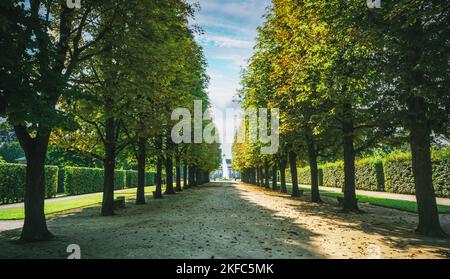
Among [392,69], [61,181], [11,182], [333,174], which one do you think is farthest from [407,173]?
[61,181]

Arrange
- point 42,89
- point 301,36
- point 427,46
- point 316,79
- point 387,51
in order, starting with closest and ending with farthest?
point 42,89 < point 427,46 < point 387,51 < point 316,79 < point 301,36

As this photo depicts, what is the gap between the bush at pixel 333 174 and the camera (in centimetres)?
4969

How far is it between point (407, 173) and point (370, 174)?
768cm

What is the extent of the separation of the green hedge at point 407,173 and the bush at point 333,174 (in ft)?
46.1

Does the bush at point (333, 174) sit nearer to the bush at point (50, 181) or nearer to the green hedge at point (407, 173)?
the green hedge at point (407, 173)

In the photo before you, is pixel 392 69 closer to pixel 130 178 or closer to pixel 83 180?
pixel 83 180

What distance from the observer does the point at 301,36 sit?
52.9 ft

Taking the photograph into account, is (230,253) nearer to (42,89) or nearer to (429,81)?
(42,89)

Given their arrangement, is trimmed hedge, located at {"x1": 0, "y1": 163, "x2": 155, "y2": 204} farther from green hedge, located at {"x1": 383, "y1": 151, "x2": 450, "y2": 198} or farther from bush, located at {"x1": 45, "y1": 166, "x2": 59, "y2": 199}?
green hedge, located at {"x1": 383, "y1": 151, "x2": 450, "y2": 198}

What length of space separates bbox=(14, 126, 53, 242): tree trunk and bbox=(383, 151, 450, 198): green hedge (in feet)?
90.0

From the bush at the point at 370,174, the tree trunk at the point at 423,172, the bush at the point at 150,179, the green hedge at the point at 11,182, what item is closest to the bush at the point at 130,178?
the bush at the point at 150,179

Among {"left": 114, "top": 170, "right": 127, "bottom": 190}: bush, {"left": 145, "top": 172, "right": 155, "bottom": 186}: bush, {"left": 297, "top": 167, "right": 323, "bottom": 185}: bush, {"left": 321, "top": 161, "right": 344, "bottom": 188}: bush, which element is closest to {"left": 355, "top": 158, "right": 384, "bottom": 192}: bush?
{"left": 321, "top": 161, "right": 344, "bottom": 188}: bush
